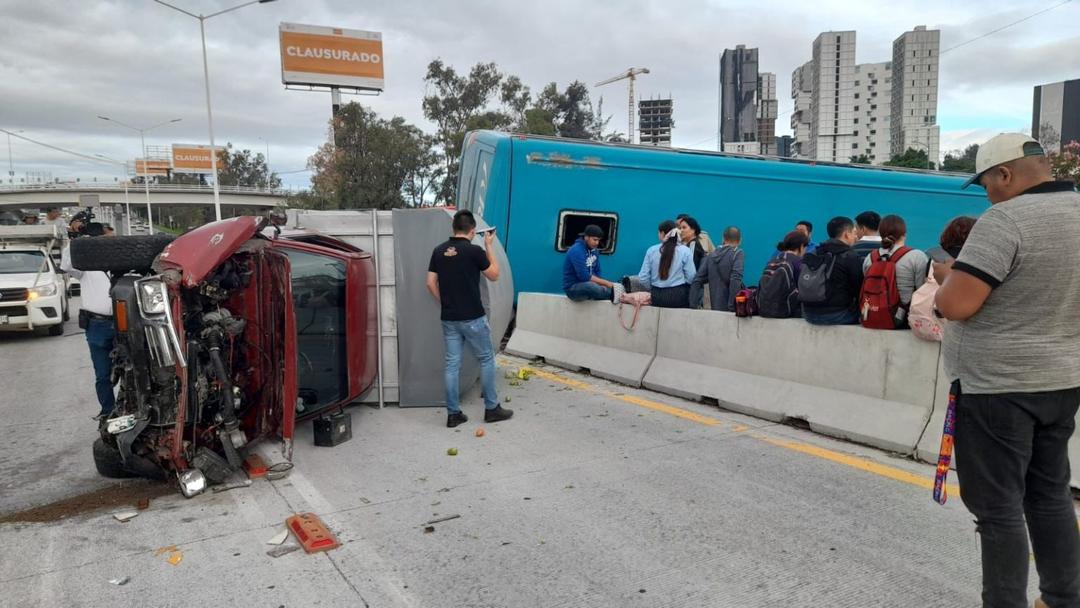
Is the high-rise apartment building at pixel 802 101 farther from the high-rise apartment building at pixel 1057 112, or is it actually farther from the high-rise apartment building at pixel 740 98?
the high-rise apartment building at pixel 740 98

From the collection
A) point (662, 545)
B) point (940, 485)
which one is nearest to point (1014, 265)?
point (940, 485)

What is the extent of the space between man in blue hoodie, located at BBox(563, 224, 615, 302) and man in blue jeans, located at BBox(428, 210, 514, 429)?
249 cm

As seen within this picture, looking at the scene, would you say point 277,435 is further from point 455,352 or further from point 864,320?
point 864,320

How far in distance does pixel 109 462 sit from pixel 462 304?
2811 mm

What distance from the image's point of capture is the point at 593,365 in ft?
26.6

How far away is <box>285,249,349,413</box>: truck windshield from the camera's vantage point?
18.2 ft

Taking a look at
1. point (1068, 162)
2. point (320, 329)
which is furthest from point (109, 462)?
point (1068, 162)

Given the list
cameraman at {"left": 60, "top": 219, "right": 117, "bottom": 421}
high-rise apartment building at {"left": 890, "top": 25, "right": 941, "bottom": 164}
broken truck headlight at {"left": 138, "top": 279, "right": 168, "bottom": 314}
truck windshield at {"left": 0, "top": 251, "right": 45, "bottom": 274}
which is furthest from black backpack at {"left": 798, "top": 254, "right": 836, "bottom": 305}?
high-rise apartment building at {"left": 890, "top": 25, "right": 941, "bottom": 164}

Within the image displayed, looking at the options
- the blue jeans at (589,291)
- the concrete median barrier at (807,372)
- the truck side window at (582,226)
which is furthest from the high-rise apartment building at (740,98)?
the concrete median barrier at (807,372)

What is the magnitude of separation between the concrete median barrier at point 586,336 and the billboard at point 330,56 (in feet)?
159

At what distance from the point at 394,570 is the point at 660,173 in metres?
8.80

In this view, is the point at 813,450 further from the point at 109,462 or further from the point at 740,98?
the point at 740,98

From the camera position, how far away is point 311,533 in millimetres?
3764

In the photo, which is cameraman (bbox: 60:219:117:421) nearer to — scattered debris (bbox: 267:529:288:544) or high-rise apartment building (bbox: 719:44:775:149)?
scattered debris (bbox: 267:529:288:544)
